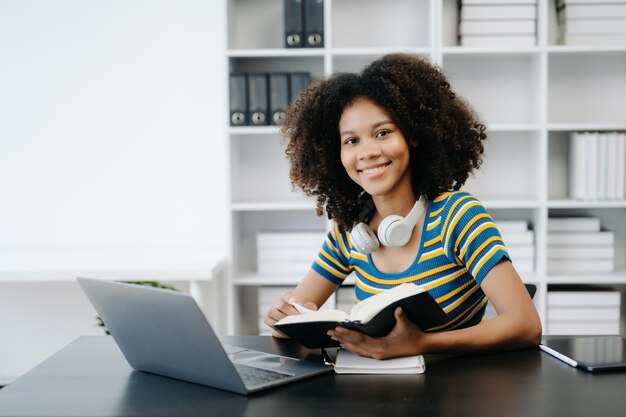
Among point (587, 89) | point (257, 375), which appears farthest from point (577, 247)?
point (257, 375)

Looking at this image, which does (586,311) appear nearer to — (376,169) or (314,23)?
(314,23)

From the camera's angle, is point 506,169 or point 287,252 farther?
point 506,169

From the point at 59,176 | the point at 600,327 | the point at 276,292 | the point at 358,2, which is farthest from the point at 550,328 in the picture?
the point at 59,176

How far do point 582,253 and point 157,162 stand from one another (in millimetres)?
1912

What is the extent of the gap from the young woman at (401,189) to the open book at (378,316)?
0.22 meters

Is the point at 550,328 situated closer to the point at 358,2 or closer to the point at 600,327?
the point at 600,327

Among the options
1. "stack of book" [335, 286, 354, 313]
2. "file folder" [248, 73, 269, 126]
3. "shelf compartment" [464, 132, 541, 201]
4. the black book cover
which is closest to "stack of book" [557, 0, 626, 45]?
"shelf compartment" [464, 132, 541, 201]

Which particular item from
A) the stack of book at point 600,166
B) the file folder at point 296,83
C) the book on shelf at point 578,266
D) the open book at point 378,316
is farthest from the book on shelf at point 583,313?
the open book at point 378,316

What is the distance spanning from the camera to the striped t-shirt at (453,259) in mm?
1576

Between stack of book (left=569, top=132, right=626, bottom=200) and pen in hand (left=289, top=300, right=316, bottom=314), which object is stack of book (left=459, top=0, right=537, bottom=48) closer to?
stack of book (left=569, top=132, right=626, bottom=200)

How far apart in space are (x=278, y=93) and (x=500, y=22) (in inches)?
38.0

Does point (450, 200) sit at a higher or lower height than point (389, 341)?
higher

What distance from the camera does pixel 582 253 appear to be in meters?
3.18

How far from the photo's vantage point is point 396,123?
1.72 meters
